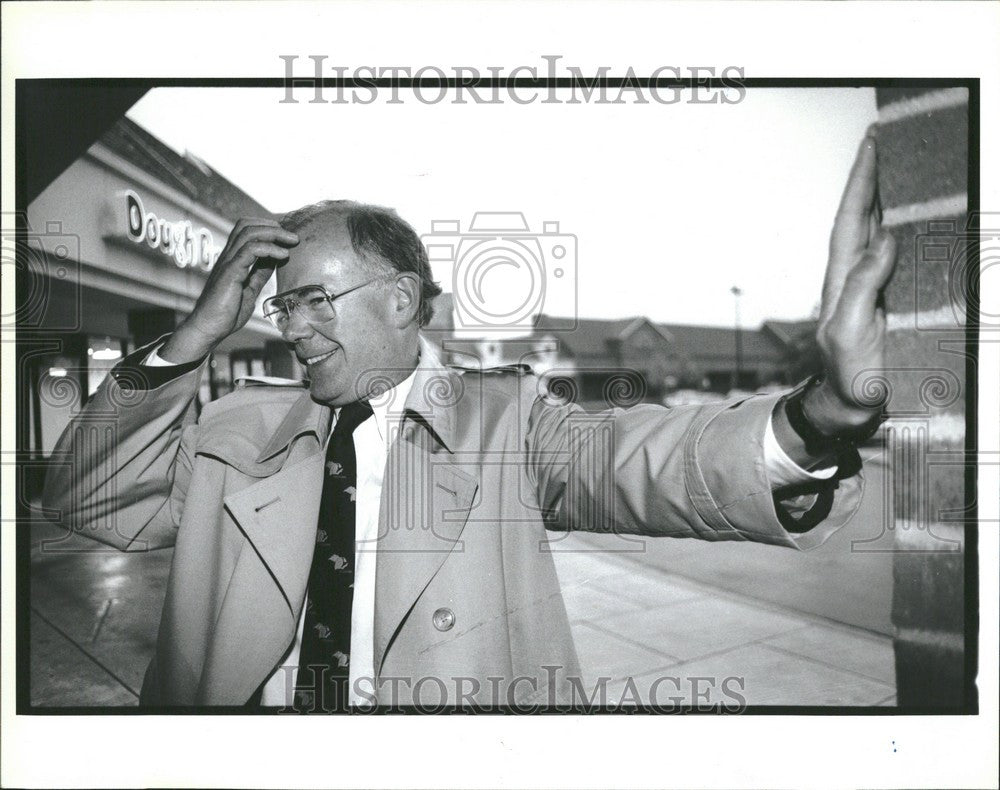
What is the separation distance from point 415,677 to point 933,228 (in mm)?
2232

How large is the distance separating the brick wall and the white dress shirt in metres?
1.62

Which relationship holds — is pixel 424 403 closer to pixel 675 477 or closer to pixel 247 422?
pixel 247 422

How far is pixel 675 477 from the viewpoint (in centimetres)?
A: 226

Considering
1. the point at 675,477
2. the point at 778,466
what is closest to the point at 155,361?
the point at 675,477

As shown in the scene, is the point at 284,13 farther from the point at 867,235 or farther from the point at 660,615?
the point at 660,615

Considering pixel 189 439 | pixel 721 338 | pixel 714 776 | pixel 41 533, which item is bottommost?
pixel 714 776

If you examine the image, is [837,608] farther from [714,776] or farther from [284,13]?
[284,13]

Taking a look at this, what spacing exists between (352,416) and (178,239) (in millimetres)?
812

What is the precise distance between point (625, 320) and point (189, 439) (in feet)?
4.88

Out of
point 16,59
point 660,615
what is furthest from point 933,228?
point 16,59

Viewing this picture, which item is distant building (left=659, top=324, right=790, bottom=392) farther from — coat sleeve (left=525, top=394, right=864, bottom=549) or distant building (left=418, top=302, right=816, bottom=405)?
coat sleeve (left=525, top=394, right=864, bottom=549)

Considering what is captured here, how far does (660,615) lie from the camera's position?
2.53 metres

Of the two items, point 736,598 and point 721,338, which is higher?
point 721,338

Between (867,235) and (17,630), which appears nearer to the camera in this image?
(867,235)
